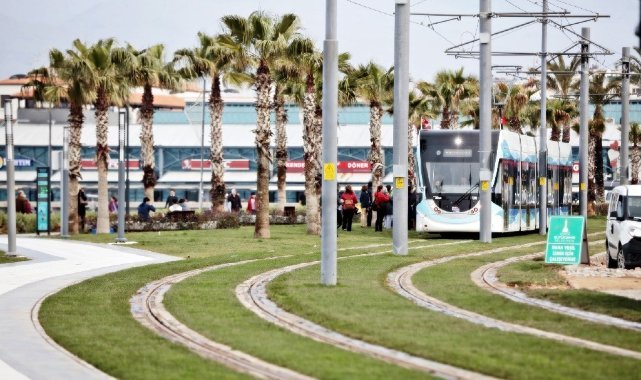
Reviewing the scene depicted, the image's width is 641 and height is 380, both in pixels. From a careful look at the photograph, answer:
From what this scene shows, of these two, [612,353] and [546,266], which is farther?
[546,266]

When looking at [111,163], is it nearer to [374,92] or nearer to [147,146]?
[147,146]

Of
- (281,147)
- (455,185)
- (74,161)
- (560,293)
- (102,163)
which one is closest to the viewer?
(560,293)

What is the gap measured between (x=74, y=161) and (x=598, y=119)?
41086 mm

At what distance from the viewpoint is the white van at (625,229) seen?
2734 centimetres

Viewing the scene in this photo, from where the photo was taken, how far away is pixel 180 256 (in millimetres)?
35281

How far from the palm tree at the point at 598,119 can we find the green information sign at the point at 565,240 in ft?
188

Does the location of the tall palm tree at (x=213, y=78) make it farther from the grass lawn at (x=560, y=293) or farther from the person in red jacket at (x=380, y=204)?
the grass lawn at (x=560, y=293)

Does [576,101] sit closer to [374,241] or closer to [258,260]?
[374,241]

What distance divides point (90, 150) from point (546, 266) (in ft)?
347

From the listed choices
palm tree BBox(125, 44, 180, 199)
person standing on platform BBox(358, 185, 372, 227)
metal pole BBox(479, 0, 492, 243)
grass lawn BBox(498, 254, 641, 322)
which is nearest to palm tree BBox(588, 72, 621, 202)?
person standing on platform BBox(358, 185, 372, 227)

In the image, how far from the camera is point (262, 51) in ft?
152

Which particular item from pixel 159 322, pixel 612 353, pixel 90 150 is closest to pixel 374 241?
pixel 159 322

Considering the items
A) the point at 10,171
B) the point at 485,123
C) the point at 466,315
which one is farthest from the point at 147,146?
the point at 466,315

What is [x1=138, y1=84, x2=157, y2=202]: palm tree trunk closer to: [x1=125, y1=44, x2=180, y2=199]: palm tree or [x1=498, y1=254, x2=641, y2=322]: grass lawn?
[x1=125, y1=44, x2=180, y2=199]: palm tree
